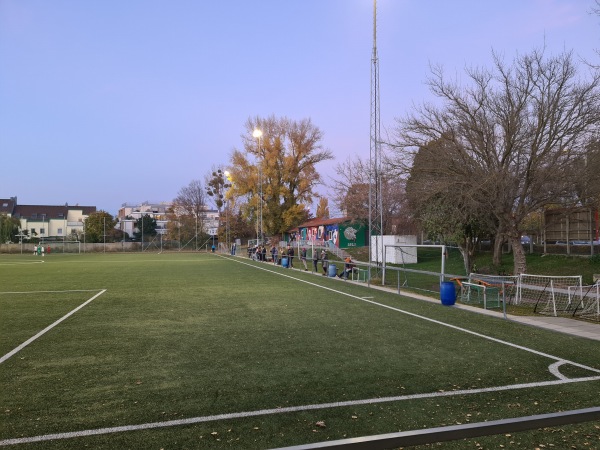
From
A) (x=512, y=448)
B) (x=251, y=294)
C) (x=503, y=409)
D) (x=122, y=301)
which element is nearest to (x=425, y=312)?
(x=251, y=294)

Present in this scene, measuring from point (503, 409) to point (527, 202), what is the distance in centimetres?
1621

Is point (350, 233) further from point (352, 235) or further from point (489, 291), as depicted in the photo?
point (489, 291)

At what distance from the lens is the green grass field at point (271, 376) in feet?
14.5

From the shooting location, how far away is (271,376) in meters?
6.19

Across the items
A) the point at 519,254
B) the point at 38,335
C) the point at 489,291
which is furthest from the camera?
the point at 519,254

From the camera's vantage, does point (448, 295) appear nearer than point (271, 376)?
No

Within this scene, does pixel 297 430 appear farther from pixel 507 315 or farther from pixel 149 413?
pixel 507 315

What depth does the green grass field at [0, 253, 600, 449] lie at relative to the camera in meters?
4.42

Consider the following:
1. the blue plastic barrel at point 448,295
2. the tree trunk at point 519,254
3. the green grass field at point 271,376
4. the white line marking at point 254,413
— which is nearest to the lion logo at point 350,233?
the tree trunk at point 519,254

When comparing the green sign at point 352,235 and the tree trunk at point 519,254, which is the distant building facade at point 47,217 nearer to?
the green sign at point 352,235

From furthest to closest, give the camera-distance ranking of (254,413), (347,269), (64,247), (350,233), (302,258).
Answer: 1. (64,247)
2. (350,233)
3. (302,258)
4. (347,269)
5. (254,413)

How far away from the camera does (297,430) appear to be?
442 centimetres

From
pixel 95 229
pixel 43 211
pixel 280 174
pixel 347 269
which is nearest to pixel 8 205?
pixel 43 211

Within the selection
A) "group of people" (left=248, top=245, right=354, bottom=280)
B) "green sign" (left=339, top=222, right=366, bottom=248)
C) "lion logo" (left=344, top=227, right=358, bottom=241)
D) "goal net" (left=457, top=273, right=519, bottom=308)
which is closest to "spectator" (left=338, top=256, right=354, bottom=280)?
"group of people" (left=248, top=245, right=354, bottom=280)
